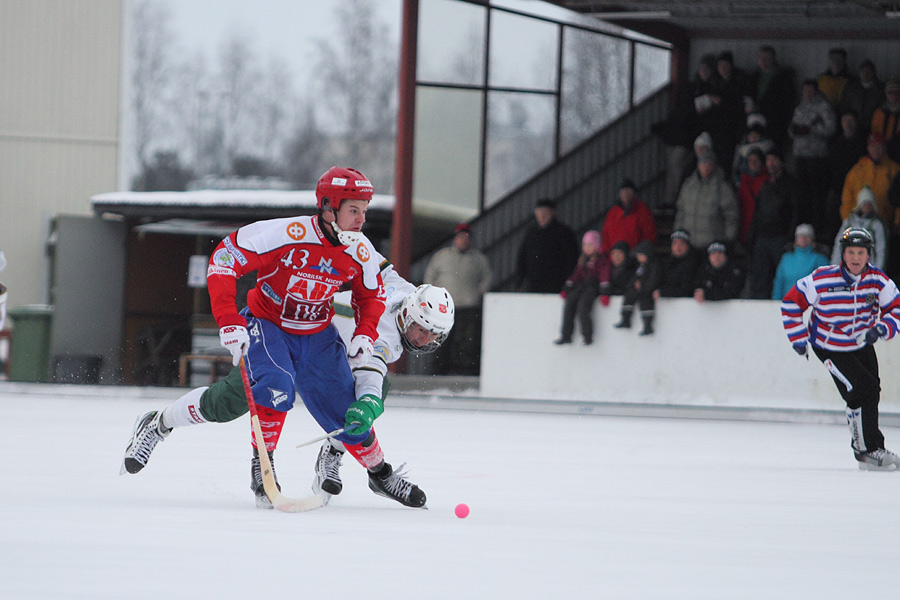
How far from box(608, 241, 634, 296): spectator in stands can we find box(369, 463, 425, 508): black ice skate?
759cm

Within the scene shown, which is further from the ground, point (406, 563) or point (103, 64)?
point (103, 64)

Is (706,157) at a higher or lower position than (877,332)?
higher

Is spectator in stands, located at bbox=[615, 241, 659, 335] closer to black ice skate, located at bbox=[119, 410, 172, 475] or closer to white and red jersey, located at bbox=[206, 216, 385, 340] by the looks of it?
white and red jersey, located at bbox=[206, 216, 385, 340]

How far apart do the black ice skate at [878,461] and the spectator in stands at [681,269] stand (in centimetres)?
515

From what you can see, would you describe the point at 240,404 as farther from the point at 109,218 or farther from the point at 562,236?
the point at 109,218

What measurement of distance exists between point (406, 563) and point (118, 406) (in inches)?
310

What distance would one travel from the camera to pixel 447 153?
1531 centimetres

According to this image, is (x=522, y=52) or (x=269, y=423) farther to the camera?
(x=522, y=52)

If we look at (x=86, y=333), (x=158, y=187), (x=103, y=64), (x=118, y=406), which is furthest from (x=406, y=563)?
(x=158, y=187)

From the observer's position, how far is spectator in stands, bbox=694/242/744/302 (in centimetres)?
1223

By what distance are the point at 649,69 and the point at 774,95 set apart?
3228mm

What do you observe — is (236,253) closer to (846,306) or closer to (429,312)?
(429,312)

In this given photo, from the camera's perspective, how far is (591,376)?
12750 millimetres

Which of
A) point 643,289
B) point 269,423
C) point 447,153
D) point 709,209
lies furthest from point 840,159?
point 269,423
